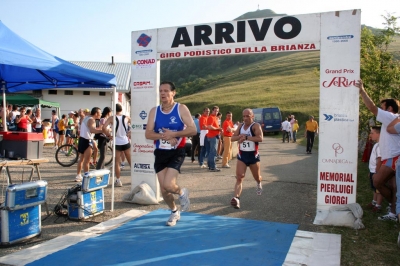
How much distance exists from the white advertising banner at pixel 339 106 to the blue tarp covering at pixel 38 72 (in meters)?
3.83

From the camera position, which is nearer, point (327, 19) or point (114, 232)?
point (114, 232)

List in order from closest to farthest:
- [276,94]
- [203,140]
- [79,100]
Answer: [203,140], [79,100], [276,94]

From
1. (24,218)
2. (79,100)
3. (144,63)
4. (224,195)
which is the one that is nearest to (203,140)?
(224,195)

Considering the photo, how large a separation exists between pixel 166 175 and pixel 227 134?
7149 millimetres

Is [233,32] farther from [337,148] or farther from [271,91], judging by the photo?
[271,91]

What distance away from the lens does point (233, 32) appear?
6805mm

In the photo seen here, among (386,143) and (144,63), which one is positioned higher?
(144,63)

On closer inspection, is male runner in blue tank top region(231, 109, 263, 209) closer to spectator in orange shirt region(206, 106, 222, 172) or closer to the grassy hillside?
spectator in orange shirt region(206, 106, 222, 172)

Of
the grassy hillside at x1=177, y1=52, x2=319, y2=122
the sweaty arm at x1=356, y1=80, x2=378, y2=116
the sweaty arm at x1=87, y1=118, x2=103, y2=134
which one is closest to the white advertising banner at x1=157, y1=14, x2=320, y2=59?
the sweaty arm at x1=356, y1=80, x2=378, y2=116

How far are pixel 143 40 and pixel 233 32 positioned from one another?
1930 mm

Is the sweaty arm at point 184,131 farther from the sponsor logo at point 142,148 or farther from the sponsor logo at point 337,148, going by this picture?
the sponsor logo at point 337,148

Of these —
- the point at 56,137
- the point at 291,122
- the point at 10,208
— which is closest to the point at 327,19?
the point at 10,208

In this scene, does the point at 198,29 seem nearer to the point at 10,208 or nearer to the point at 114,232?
the point at 114,232

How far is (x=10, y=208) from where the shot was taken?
4.76m
